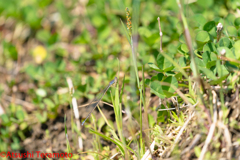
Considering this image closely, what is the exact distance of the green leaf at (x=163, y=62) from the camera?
66.4 inches

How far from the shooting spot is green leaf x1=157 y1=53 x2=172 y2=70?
1.69m

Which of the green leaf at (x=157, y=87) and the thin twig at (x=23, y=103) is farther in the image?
the thin twig at (x=23, y=103)

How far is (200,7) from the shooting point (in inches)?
99.6

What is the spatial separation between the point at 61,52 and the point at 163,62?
5.51 ft

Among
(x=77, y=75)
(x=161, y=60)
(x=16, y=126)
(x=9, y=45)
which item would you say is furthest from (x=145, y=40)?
(x=9, y=45)

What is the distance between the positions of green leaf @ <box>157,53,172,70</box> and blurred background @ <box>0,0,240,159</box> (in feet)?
0.78

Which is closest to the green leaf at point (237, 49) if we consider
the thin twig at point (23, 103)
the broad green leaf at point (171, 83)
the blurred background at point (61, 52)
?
the blurred background at point (61, 52)

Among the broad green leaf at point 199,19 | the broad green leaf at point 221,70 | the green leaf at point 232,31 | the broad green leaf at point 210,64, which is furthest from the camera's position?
the broad green leaf at point 199,19

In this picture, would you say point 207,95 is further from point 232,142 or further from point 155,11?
point 155,11

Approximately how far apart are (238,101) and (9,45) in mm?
2980

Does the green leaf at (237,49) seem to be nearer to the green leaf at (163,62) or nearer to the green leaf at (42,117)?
the green leaf at (163,62)

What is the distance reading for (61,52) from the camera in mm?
2908

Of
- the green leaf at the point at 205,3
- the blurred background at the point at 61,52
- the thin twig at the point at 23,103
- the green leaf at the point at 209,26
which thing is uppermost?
the green leaf at the point at 205,3

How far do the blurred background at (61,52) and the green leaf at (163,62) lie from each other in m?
0.24
